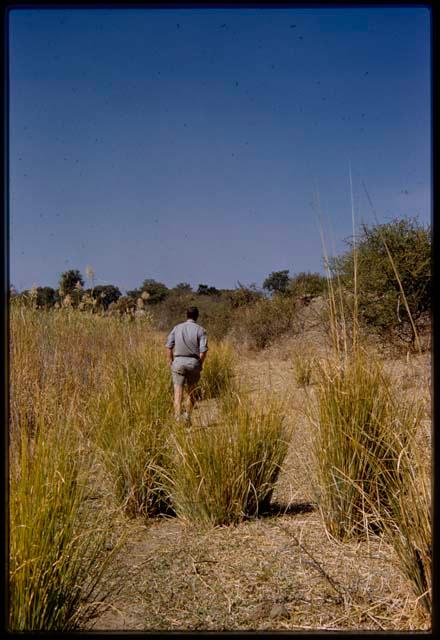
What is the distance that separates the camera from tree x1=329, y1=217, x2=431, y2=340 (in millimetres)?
9727

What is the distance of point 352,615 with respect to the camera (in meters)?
2.20

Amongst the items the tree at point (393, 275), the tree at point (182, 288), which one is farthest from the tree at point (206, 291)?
the tree at point (393, 275)

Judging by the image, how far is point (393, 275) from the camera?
983cm

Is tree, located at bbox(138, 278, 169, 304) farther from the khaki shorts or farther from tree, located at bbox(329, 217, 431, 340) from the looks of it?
the khaki shorts

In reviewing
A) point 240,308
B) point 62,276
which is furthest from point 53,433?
point 240,308

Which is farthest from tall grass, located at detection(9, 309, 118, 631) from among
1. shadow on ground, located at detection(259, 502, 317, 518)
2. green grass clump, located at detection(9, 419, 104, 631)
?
shadow on ground, located at detection(259, 502, 317, 518)

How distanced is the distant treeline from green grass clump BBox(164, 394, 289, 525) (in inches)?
34.7

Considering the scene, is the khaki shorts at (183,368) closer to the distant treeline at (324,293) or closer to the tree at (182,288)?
the distant treeline at (324,293)

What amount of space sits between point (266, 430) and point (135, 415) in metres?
0.91

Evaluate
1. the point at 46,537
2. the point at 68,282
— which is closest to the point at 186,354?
the point at 68,282

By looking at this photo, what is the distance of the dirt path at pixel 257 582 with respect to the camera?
7.36 ft

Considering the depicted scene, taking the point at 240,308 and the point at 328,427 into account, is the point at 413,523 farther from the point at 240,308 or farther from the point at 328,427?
the point at 240,308

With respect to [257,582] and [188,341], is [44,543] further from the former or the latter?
[188,341]

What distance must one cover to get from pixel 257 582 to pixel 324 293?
3.22m
